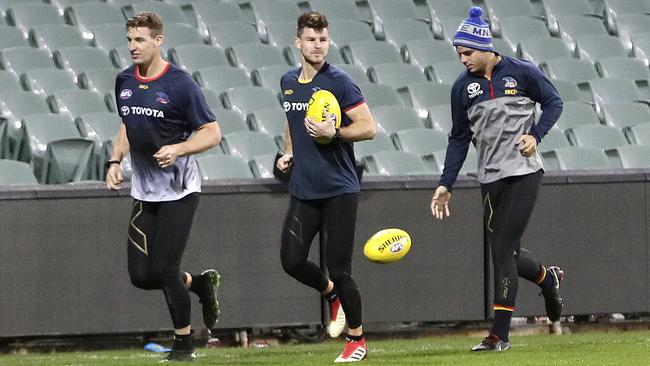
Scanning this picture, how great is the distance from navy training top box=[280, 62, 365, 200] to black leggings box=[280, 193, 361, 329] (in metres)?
0.07

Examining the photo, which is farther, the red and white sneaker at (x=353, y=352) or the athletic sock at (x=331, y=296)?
the athletic sock at (x=331, y=296)

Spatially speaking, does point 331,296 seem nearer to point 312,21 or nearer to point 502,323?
point 502,323

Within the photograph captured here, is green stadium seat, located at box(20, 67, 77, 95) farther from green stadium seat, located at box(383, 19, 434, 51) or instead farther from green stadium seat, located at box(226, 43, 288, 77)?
green stadium seat, located at box(383, 19, 434, 51)

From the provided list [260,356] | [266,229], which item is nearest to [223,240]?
[266,229]

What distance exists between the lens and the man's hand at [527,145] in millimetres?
7824

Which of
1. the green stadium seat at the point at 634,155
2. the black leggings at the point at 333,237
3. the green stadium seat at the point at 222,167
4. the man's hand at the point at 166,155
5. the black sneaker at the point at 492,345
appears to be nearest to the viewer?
the man's hand at the point at 166,155

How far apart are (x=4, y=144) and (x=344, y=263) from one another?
485 centimetres

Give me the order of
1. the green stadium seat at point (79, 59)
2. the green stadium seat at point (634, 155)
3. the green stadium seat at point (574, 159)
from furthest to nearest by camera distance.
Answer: the green stadium seat at point (79, 59), the green stadium seat at point (634, 155), the green stadium seat at point (574, 159)

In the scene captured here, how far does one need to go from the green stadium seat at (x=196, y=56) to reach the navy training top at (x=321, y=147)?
592 centimetres

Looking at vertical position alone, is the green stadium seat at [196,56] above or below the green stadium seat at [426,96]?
above

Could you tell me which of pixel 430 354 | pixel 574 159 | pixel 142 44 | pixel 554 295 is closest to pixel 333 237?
pixel 430 354

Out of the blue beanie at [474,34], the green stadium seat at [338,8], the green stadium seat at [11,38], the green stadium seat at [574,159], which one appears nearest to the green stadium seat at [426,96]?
the green stadium seat at [574,159]

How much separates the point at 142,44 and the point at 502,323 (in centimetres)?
268

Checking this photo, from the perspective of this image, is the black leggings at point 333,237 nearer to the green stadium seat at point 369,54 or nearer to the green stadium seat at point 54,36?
the green stadium seat at point 54,36
